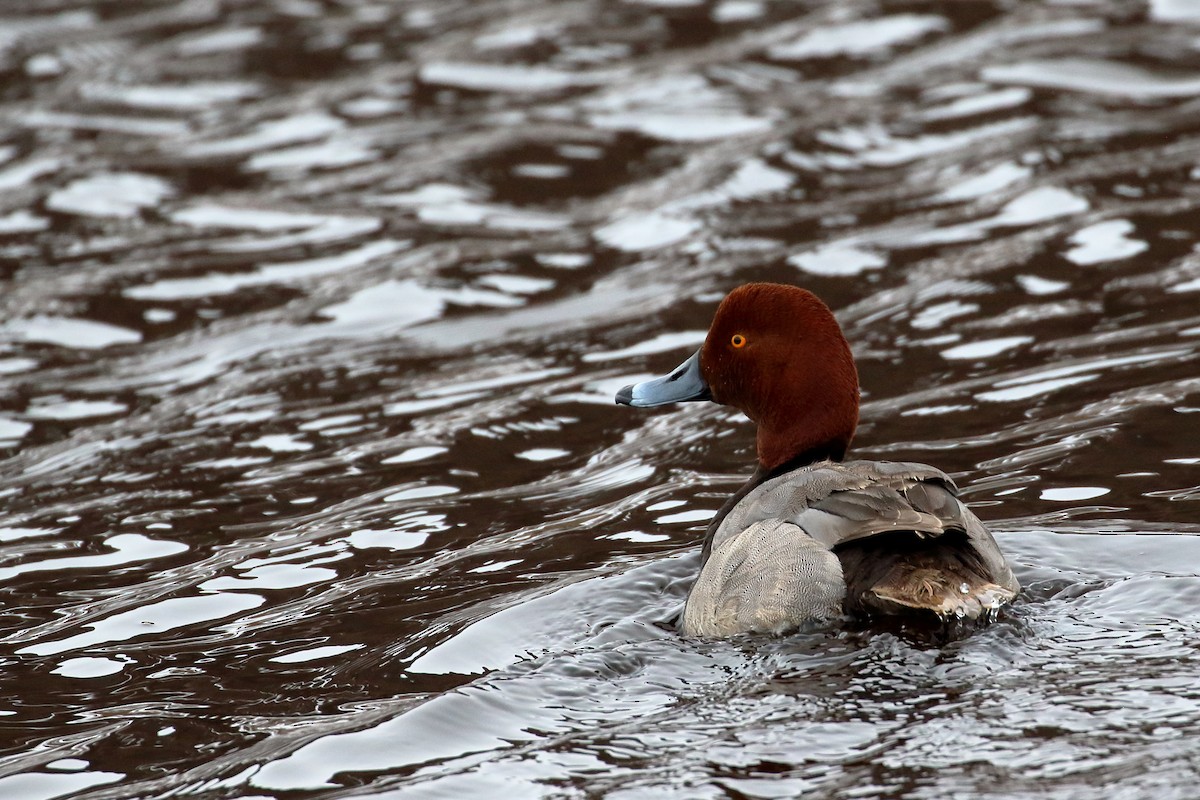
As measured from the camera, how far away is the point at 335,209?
448 inches

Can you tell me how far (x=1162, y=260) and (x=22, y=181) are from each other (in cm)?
768

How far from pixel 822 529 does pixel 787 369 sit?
103 cm

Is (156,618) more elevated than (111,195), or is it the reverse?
(111,195)

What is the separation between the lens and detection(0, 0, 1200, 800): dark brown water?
483cm

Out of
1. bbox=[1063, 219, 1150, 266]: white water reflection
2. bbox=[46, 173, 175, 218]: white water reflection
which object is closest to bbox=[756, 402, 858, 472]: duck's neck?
bbox=[1063, 219, 1150, 266]: white water reflection

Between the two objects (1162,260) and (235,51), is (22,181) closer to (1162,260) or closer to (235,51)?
(235,51)

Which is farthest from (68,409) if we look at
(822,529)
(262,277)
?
(822,529)

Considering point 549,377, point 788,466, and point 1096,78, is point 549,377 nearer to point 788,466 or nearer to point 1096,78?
point 788,466

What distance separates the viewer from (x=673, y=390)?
261 inches

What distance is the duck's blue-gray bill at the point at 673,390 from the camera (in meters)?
6.60

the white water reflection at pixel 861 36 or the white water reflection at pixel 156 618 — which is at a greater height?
the white water reflection at pixel 861 36

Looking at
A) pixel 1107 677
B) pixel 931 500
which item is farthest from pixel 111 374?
pixel 1107 677

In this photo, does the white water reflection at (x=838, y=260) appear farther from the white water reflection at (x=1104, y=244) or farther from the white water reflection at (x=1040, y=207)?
the white water reflection at (x=1104, y=244)

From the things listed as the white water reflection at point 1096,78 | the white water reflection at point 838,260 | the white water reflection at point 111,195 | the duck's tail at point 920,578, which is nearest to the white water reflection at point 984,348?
the white water reflection at point 838,260
